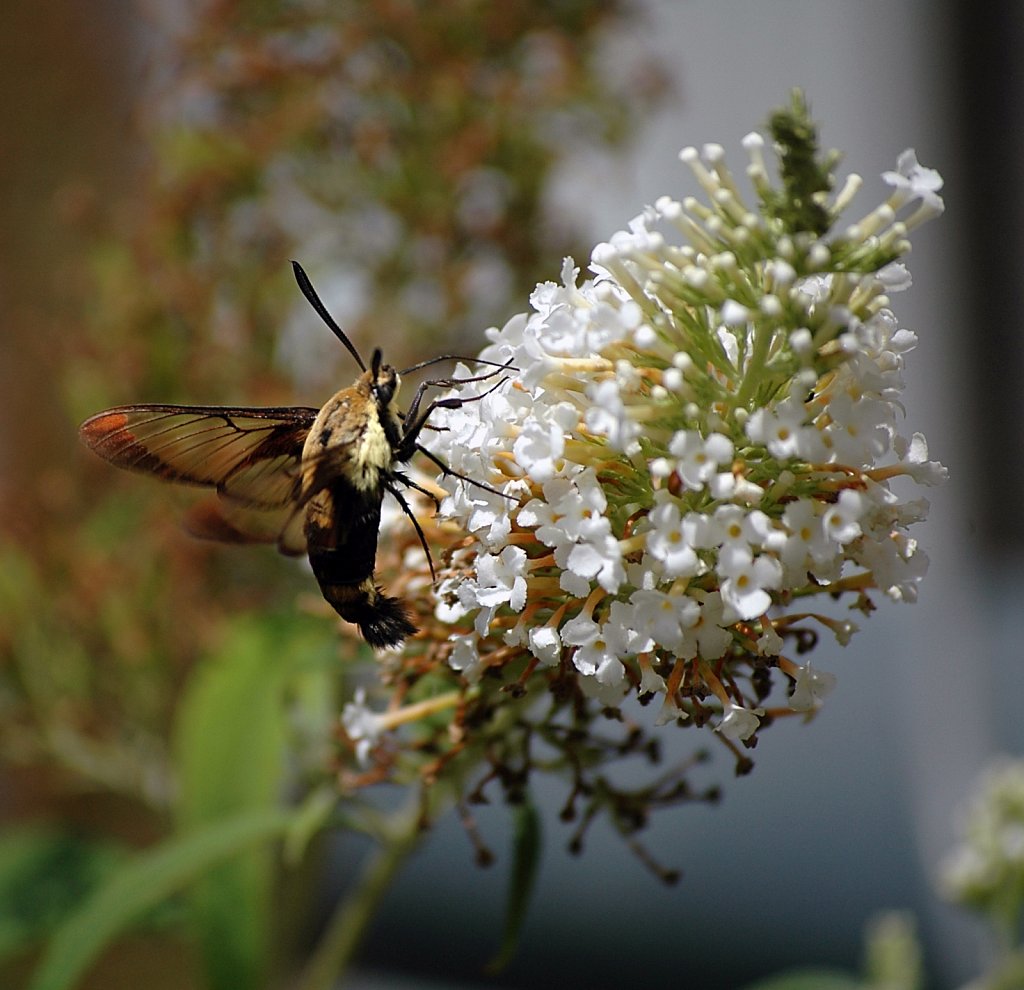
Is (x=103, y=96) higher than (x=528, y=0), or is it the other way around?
(x=103, y=96)

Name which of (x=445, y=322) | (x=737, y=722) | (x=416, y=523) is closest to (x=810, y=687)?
(x=737, y=722)

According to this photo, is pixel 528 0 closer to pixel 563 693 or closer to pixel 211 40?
pixel 211 40

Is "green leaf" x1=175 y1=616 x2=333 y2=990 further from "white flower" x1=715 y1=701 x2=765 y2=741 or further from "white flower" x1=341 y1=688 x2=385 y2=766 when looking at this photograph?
"white flower" x1=715 y1=701 x2=765 y2=741

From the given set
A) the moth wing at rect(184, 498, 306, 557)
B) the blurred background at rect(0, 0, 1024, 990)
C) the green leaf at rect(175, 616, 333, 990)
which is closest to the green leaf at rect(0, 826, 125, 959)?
the blurred background at rect(0, 0, 1024, 990)

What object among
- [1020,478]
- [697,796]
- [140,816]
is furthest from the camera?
[1020,478]

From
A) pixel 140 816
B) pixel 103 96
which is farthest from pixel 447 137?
pixel 140 816

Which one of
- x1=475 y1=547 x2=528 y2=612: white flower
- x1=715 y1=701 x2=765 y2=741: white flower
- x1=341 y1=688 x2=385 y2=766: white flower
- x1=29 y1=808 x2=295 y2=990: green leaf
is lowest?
x1=29 y1=808 x2=295 y2=990: green leaf

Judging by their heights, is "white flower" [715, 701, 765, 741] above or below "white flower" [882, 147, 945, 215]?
below

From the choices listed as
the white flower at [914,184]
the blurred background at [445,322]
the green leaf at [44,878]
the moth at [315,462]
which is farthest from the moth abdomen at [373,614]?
the green leaf at [44,878]
